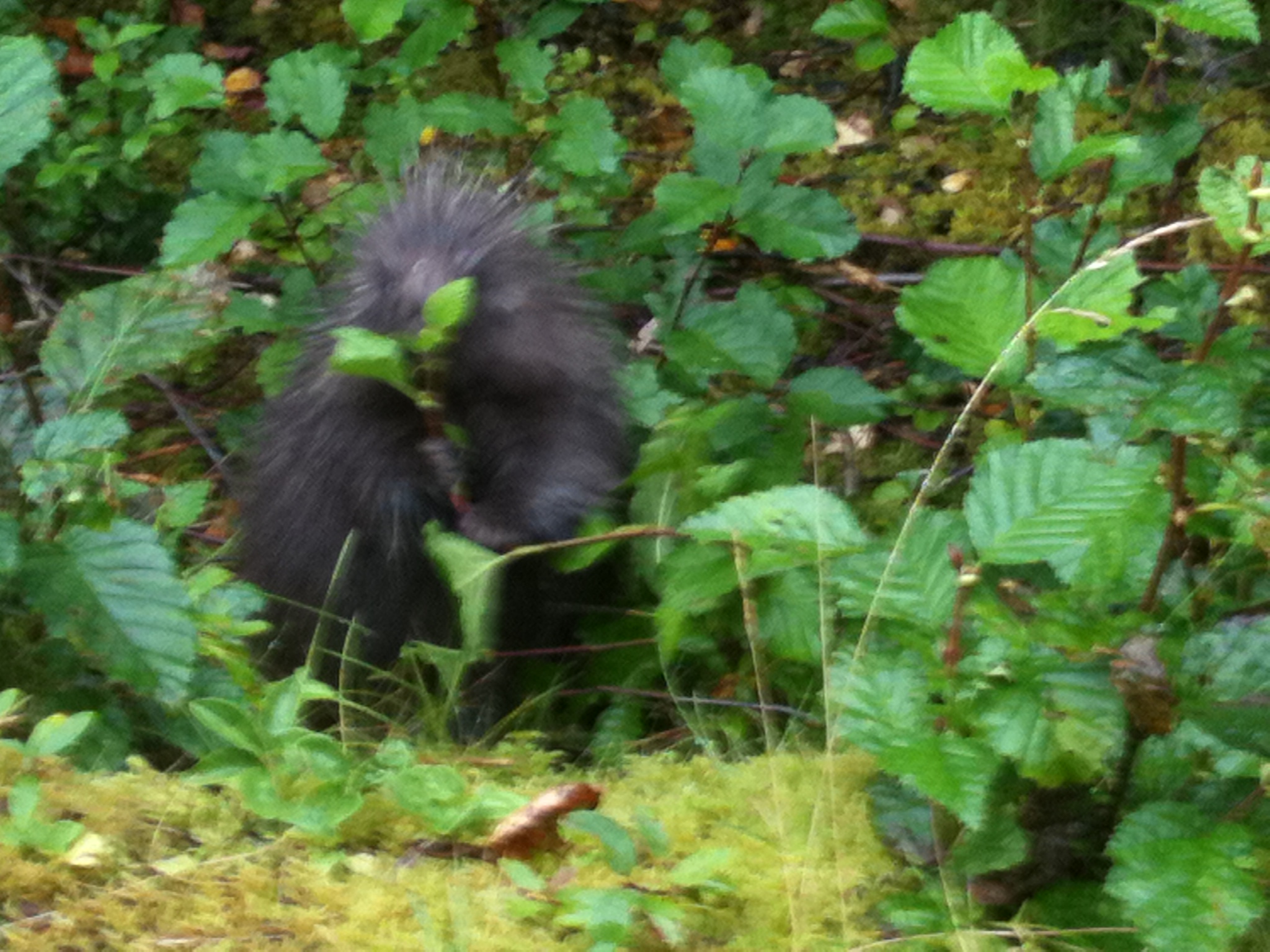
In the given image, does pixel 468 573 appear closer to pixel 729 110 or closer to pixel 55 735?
pixel 55 735

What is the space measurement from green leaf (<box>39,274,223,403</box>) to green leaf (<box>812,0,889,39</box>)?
54.2 inches

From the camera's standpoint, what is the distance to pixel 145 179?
13.7ft

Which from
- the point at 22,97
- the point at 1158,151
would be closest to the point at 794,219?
the point at 1158,151

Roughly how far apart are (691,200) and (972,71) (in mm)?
972

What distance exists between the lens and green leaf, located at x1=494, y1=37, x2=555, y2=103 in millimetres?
3131

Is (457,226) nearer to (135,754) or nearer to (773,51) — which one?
(135,754)

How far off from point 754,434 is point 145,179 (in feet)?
7.88

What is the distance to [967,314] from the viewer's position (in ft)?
6.10

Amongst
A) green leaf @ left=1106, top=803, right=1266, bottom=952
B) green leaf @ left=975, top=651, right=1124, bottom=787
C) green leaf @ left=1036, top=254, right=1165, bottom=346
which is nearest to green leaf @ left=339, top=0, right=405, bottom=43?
green leaf @ left=1036, top=254, right=1165, bottom=346

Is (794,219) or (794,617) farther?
(794,219)

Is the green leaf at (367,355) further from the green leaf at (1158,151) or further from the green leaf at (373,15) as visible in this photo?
the green leaf at (1158,151)

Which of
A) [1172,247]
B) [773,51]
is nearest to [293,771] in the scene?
[1172,247]

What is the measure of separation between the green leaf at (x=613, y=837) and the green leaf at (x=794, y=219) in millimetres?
1572

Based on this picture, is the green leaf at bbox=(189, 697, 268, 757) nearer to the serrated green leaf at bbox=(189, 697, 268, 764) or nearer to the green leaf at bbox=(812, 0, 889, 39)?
the serrated green leaf at bbox=(189, 697, 268, 764)
